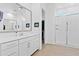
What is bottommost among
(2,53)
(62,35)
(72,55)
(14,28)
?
(72,55)

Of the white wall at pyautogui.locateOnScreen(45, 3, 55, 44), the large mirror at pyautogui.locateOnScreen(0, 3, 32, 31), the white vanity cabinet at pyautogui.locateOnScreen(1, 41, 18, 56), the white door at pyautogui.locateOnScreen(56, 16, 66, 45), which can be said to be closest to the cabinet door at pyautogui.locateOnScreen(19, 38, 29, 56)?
the white vanity cabinet at pyautogui.locateOnScreen(1, 41, 18, 56)

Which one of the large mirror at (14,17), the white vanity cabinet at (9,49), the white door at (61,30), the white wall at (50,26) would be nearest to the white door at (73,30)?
the white door at (61,30)

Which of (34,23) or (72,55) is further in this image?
(34,23)

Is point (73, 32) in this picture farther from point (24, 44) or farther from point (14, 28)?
point (14, 28)

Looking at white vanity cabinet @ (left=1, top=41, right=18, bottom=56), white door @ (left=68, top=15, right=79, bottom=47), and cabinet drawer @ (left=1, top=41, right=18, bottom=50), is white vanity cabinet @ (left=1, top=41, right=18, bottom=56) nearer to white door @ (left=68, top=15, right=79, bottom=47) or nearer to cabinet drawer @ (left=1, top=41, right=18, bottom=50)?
cabinet drawer @ (left=1, top=41, right=18, bottom=50)

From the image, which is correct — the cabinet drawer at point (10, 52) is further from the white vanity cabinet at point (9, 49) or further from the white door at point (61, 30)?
the white door at point (61, 30)

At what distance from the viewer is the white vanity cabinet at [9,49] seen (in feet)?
7.35

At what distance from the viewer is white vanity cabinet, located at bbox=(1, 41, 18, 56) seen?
7.35ft

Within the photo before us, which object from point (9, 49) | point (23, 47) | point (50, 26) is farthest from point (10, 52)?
point (50, 26)

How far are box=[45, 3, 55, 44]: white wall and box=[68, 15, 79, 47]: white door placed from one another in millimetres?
426

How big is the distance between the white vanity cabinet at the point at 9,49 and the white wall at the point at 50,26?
2.71 ft

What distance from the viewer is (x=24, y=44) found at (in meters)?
2.82

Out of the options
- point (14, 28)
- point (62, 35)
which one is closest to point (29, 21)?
point (14, 28)

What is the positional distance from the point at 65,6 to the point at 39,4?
0.62 m
